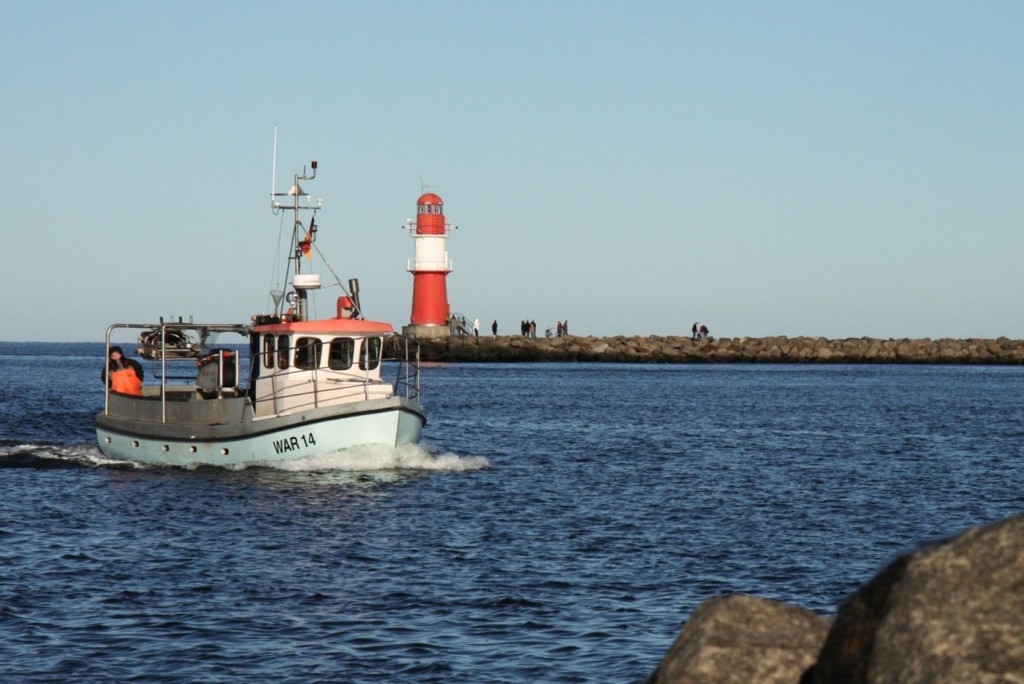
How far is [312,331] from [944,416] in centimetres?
2922

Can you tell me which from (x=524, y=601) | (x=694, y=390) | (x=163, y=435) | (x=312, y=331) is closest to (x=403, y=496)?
(x=312, y=331)

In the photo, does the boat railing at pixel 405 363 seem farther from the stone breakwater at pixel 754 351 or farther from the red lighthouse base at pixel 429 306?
the stone breakwater at pixel 754 351

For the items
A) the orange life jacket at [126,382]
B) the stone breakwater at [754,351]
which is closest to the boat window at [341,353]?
the orange life jacket at [126,382]

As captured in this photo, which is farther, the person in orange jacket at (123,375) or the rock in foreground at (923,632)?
the person in orange jacket at (123,375)

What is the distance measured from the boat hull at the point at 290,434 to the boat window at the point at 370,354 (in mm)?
1319

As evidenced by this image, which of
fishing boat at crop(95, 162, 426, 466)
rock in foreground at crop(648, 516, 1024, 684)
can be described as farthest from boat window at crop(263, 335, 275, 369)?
rock in foreground at crop(648, 516, 1024, 684)

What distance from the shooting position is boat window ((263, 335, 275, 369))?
25984 mm

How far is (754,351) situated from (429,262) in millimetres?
33716

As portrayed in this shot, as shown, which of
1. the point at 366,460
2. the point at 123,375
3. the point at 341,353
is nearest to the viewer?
the point at 366,460

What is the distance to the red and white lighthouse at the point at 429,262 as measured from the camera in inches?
3250

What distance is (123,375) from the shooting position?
28172mm

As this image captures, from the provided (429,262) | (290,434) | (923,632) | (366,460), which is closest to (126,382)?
(290,434)

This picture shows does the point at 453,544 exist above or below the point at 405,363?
below

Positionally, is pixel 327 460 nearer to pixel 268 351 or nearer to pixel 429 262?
pixel 268 351
